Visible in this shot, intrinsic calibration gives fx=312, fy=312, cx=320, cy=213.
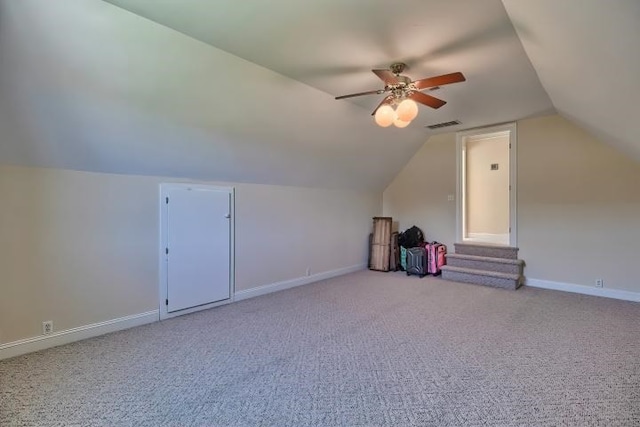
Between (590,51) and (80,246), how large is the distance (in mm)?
4448

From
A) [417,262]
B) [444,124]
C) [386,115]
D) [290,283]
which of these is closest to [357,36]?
[386,115]

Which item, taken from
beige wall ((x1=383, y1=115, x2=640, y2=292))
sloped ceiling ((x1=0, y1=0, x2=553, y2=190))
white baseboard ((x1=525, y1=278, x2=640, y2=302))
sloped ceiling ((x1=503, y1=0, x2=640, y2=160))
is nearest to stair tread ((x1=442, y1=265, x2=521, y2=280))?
white baseboard ((x1=525, y1=278, x2=640, y2=302))

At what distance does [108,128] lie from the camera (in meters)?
2.86

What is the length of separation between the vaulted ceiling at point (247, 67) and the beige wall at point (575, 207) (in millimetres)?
897

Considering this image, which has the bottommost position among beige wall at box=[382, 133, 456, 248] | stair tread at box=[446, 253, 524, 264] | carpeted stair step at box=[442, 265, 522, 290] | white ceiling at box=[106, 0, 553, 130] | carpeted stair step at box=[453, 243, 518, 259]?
carpeted stair step at box=[442, 265, 522, 290]

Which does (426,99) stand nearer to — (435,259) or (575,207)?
(575,207)

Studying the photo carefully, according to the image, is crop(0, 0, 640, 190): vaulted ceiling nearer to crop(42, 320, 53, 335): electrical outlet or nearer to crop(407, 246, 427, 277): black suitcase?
crop(42, 320, 53, 335): electrical outlet

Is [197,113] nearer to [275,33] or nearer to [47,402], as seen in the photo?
[275,33]

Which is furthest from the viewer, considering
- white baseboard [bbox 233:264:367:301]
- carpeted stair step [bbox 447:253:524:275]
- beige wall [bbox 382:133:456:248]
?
beige wall [bbox 382:133:456:248]

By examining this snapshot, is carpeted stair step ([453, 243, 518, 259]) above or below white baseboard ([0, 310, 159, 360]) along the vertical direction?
above

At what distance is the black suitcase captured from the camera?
5.75 m

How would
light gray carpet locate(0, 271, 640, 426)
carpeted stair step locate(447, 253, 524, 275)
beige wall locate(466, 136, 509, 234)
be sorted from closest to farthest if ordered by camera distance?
light gray carpet locate(0, 271, 640, 426)
carpeted stair step locate(447, 253, 524, 275)
beige wall locate(466, 136, 509, 234)

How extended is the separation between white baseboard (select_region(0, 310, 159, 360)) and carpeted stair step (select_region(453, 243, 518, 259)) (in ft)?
16.5

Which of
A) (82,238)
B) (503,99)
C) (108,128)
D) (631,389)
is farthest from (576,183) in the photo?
(82,238)
